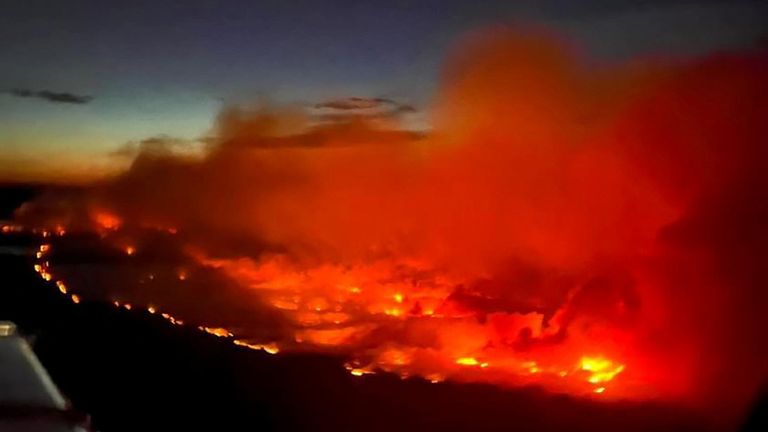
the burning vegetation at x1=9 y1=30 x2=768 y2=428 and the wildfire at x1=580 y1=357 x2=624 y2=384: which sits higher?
the burning vegetation at x1=9 y1=30 x2=768 y2=428

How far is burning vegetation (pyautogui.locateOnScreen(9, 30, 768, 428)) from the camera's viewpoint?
191 cm

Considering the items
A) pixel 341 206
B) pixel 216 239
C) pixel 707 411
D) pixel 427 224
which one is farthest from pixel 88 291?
pixel 707 411

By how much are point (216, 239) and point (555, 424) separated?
0.73 metres

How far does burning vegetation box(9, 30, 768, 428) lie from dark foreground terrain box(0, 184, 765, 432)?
3cm

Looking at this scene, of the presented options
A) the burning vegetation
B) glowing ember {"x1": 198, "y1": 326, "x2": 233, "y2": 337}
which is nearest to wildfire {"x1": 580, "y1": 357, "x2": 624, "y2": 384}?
the burning vegetation

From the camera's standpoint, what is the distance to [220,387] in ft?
6.18

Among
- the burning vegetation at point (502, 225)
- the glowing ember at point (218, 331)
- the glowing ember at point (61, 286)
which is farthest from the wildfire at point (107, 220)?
the glowing ember at point (218, 331)

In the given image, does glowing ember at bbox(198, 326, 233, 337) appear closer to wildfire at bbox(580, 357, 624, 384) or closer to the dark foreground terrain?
the dark foreground terrain

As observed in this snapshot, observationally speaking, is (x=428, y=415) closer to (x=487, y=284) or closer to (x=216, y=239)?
(x=487, y=284)

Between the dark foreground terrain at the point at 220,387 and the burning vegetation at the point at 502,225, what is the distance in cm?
3

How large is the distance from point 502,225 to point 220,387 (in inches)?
25.4

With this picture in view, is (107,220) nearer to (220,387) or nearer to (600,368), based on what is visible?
(220,387)

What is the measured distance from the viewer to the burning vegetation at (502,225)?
1.91 metres

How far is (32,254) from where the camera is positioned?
1.85m
